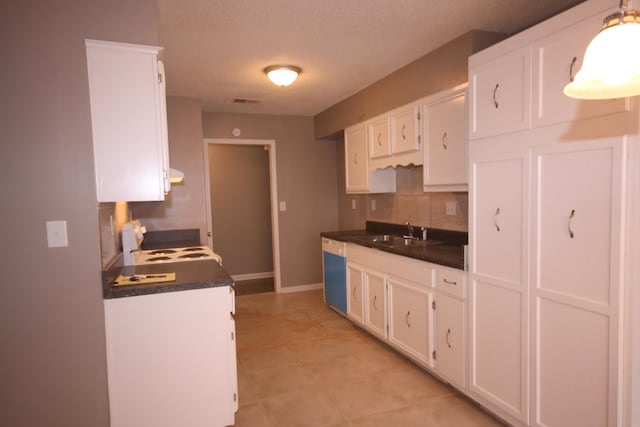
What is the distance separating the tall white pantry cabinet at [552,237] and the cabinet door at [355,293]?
143 centimetres

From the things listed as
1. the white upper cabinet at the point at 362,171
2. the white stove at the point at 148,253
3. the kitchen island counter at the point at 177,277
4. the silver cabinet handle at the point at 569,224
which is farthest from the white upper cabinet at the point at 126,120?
the white upper cabinet at the point at 362,171

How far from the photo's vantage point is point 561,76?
1.79 m

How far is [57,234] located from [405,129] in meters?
2.57

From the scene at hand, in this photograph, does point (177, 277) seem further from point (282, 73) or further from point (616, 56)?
point (616, 56)

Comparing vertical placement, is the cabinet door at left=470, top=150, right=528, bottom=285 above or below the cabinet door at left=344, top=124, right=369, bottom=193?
below

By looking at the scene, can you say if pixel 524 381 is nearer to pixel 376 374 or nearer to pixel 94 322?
pixel 376 374

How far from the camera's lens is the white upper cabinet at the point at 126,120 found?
6.15 ft

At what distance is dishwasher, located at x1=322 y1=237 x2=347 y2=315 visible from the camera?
159 inches

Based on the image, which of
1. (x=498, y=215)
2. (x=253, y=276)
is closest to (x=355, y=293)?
(x=498, y=215)

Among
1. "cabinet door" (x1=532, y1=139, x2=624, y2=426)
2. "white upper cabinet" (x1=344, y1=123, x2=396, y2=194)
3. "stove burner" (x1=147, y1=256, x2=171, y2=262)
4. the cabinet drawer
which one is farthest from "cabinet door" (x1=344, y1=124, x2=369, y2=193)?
"cabinet door" (x1=532, y1=139, x2=624, y2=426)

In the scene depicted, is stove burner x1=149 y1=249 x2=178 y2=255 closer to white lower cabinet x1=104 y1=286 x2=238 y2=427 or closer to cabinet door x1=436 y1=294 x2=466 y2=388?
white lower cabinet x1=104 y1=286 x2=238 y2=427

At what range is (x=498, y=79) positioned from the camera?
6.98ft

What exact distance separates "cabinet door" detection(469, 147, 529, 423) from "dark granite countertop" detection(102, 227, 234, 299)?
1.50 meters

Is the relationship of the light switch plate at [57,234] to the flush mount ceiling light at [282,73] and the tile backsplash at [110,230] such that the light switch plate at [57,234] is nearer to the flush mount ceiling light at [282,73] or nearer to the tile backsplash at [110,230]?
the tile backsplash at [110,230]
